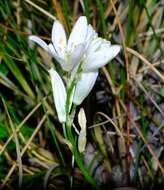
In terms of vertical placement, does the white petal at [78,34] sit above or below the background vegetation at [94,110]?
above

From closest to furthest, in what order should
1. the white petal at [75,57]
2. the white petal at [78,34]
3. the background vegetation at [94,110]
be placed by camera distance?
1. the white petal at [75,57]
2. the white petal at [78,34]
3. the background vegetation at [94,110]

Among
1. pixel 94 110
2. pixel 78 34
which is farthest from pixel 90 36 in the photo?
pixel 94 110

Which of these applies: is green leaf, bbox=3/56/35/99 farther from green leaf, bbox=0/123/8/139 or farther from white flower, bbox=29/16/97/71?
white flower, bbox=29/16/97/71

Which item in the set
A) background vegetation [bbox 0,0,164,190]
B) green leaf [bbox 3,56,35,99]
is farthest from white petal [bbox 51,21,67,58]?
green leaf [bbox 3,56,35,99]

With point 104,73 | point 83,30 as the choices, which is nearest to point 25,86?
point 104,73

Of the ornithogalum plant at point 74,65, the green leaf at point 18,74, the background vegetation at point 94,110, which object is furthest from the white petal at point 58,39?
the green leaf at point 18,74

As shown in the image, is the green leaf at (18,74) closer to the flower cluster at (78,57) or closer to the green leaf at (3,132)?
the green leaf at (3,132)
